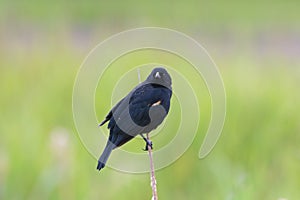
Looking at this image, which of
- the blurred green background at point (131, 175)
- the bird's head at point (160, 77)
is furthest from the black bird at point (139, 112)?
the blurred green background at point (131, 175)

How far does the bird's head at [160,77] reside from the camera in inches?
56.4

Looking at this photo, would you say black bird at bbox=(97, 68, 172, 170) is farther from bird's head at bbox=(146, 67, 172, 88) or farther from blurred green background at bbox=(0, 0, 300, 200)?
blurred green background at bbox=(0, 0, 300, 200)

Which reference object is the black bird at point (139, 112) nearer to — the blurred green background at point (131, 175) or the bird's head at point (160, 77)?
the bird's head at point (160, 77)

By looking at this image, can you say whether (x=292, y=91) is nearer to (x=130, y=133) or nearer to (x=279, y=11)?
(x=130, y=133)

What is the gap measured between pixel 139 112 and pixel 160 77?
0.07 meters

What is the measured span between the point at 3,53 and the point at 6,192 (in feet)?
6.53

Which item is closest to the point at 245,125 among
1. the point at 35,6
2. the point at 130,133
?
the point at 130,133

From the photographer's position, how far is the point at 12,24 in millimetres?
6188

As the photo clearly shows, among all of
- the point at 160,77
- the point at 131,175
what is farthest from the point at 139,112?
the point at 131,175

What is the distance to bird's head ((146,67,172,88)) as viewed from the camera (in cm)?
143

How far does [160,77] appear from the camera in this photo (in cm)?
144

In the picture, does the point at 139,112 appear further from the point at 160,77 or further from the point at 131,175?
the point at 131,175

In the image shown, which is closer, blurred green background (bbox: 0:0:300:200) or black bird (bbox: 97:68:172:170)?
black bird (bbox: 97:68:172:170)

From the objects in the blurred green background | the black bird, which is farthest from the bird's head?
the blurred green background
